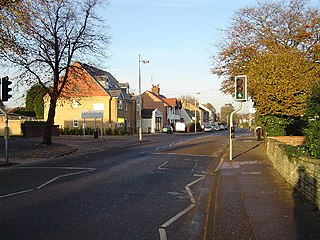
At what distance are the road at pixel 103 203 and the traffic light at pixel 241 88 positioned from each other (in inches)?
135

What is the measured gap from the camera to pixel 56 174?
45.5ft

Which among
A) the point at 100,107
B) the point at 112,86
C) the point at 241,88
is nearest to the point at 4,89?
the point at 241,88

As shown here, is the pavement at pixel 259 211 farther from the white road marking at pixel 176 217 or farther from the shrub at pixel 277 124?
the shrub at pixel 277 124

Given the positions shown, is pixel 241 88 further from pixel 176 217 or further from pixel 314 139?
pixel 176 217

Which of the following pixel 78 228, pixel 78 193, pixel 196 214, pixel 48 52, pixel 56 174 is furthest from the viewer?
pixel 48 52

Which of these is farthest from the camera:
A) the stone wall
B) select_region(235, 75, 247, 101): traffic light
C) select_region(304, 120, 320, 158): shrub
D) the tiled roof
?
the tiled roof

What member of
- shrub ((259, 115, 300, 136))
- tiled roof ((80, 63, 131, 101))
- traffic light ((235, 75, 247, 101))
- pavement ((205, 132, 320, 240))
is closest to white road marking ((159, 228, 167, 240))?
pavement ((205, 132, 320, 240))

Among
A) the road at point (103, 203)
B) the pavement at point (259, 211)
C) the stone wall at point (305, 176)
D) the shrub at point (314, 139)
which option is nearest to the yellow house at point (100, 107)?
the road at point (103, 203)

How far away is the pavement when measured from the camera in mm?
6129

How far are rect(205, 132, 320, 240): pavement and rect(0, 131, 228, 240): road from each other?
40 cm

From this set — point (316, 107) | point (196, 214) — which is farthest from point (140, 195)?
point (316, 107)

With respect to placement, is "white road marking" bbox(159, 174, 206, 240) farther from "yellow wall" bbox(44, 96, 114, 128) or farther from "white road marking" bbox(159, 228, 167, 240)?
"yellow wall" bbox(44, 96, 114, 128)

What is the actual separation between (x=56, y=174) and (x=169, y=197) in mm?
5654

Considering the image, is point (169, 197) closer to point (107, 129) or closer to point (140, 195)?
point (140, 195)
